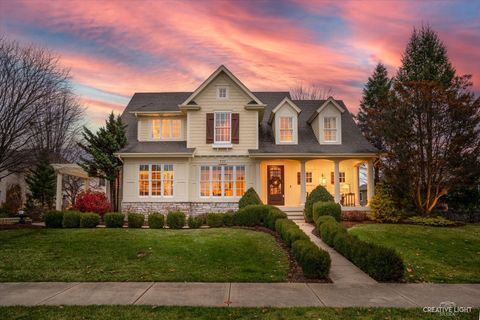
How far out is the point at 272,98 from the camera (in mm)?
25219

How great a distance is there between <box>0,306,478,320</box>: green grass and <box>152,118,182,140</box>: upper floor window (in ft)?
54.5

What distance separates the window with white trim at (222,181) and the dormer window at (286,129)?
3232mm

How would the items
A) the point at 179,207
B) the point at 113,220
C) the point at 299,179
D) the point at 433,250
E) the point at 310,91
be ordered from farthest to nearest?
1. the point at 310,91
2. the point at 299,179
3. the point at 179,207
4. the point at 113,220
5. the point at 433,250

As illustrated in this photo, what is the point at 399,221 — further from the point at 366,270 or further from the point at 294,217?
the point at 366,270

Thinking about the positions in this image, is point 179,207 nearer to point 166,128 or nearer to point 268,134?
point 166,128

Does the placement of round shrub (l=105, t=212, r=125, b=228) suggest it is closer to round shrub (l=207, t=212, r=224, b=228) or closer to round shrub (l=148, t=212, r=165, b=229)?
round shrub (l=148, t=212, r=165, b=229)

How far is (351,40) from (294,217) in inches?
385

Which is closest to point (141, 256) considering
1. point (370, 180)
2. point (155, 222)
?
point (155, 222)

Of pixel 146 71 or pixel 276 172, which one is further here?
pixel 146 71

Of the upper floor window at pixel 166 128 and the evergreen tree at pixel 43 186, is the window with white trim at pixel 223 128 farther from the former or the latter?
the evergreen tree at pixel 43 186

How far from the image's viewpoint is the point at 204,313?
18.2 feet

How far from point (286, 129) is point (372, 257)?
13.7 metres

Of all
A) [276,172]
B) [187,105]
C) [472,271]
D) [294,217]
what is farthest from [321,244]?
[187,105]

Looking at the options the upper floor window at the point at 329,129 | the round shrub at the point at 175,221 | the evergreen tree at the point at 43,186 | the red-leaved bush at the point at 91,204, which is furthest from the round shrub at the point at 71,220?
the upper floor window at the point at 329,129
